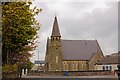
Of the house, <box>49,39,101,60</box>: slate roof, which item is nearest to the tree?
the house

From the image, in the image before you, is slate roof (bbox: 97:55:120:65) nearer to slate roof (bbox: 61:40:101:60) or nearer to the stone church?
the stone church

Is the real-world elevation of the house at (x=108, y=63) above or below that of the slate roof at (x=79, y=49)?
below

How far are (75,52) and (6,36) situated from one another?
87124 mm

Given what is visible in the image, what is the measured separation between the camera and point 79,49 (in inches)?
4168

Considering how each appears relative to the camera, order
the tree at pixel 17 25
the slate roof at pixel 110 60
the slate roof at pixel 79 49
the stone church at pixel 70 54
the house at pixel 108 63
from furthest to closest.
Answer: the slate roof at pixel 79 49 < the stone church at pixel 70 54 < the slate roof at pixel 110 60 < the house at pixel 108 63 < the tree at pixel 17 25

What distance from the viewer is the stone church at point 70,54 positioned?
328 ft

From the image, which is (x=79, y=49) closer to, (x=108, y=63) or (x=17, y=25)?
→ (x=108, y=63)

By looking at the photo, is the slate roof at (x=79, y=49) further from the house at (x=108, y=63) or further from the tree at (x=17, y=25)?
the tree at (x=17, y=25)

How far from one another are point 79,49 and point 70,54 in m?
3.72

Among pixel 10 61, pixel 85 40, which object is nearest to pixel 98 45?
pixel 85 40

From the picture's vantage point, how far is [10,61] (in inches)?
949

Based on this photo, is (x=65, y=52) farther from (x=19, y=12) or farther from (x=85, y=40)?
(x=19, y=12)

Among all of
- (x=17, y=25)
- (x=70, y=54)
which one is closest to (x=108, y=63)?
(x=70, y=54)

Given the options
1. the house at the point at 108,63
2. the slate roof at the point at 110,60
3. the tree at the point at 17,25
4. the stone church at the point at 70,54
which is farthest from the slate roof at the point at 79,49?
the tree at the point at 17,25
